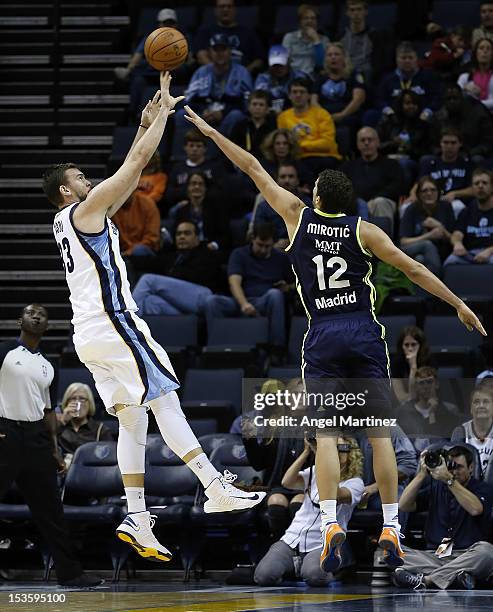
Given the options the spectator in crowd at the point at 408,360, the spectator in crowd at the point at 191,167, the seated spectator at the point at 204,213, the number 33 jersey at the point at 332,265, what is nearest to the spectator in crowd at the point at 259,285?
the seated spectator at the point at 204,213

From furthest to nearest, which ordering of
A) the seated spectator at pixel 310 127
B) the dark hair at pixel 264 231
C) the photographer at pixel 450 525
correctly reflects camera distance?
1. the seated spectator at pixel 310 127
2. the dark hair at pixel 264 231
3. the photographer at pixel 450 525

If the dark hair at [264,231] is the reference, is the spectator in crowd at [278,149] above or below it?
above

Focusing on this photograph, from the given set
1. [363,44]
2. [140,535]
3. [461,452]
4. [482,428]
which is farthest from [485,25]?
[140,535]

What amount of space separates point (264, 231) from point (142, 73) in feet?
14.8

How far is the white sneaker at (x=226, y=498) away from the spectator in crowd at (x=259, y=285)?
4.92 metres

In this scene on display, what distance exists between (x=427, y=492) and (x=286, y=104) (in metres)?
6.30

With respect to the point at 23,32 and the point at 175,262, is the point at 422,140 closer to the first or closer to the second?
the point at 175,262

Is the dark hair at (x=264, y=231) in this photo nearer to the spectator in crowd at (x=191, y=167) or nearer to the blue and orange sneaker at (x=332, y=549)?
the spectator in crowd at (x=191, y=167)

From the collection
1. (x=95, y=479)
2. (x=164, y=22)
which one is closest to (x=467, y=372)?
(x=95, y=479)

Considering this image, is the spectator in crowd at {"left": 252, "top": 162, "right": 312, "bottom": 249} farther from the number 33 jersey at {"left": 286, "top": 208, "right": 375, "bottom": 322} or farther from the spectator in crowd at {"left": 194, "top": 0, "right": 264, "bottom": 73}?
the number 33 jersey at {"left": 286, "top": 208, "right": 375, "bottom": 322}

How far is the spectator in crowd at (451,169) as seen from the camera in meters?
13.8

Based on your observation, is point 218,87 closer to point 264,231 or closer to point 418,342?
point 264,231

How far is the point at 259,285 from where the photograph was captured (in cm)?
1329

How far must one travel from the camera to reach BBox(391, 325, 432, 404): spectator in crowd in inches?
445
